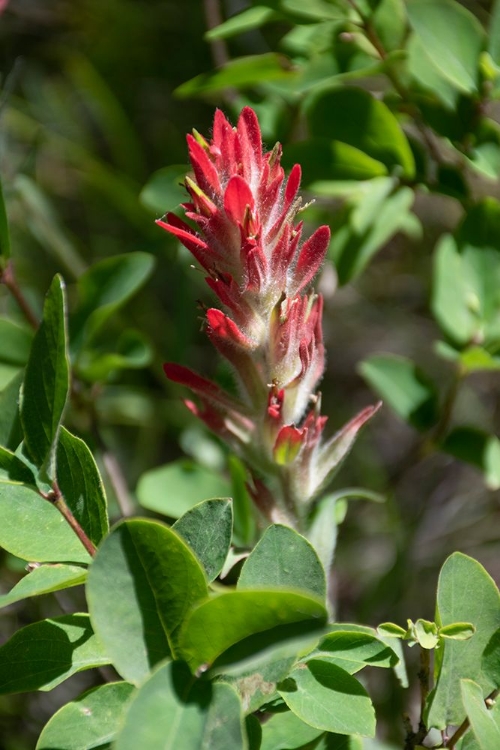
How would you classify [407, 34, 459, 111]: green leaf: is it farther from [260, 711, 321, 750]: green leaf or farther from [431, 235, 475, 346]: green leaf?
[260, 711, 321, 750]: green leaf

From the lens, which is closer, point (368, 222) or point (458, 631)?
point (458, 631)

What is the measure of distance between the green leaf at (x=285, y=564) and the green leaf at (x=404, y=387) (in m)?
1.07

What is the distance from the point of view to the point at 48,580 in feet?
3.73

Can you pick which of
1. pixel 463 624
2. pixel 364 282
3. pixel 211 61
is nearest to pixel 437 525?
pixel 364 282

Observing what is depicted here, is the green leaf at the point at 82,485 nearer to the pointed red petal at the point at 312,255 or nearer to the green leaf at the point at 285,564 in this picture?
the green leaf at the point at 285,564

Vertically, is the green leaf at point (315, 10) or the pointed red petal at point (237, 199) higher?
the green leaf at point (315, 10)

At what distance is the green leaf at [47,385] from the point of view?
3.73 ft

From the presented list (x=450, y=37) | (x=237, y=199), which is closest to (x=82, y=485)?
(x=237, y=199)

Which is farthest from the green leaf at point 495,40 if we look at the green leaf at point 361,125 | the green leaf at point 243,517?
the green leaf at point 243,517

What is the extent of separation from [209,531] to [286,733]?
0.42m

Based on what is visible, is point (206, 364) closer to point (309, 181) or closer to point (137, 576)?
point (309, 181)

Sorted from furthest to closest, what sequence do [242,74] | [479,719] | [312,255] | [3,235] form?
[242,74]
[3,235]
[312,255]
[479,719]

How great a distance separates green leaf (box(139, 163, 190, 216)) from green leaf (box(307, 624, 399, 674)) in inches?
46.8

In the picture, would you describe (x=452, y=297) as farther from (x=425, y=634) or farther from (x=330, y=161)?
(x=425, y=634)
